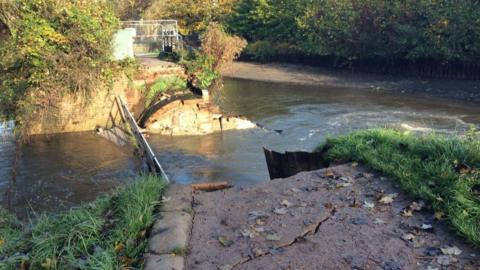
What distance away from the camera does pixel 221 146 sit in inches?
685

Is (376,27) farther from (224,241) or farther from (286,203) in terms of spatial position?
(224,241)

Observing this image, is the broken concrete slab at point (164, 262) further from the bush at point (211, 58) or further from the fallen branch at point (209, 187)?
the bush at point (211, 58)

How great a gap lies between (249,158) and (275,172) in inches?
235

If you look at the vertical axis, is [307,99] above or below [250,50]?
below

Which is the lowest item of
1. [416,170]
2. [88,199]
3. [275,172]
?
[88,199]

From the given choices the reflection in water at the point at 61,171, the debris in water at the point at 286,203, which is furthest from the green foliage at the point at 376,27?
the debris in water at the point at 286,203

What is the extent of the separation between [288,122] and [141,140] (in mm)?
7824

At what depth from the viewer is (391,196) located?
625 cm

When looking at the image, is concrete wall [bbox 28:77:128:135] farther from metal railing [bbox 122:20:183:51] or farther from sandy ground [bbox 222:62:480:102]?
sandy ground [bbox 222:62:480:102]

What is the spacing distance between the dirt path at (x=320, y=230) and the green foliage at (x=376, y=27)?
23.5m

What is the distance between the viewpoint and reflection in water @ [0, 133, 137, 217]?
40.0ft

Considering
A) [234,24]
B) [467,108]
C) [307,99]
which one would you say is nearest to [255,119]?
[307,99]

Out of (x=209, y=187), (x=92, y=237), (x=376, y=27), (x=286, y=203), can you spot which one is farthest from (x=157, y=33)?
(x=92, y=237)

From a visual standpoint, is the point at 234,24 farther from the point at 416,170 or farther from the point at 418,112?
the point at 416,170
